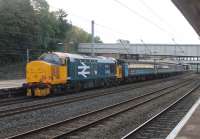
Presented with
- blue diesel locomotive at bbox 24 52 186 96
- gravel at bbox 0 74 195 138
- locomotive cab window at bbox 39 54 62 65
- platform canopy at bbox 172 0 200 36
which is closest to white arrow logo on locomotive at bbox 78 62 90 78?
blue diesel locomotive at bbox 24 52 186 96

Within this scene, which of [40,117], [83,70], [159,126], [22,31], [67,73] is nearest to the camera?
[159,126]

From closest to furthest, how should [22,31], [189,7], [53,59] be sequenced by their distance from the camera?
1. [189,7]
2. [53,59]
3. [22,31]

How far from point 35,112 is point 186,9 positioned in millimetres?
9127

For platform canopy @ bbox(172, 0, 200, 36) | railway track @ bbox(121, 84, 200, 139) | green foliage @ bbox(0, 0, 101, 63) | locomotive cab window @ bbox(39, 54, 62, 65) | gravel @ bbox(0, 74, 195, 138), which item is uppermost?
green foliage @ bbox(0, 0, 101, 63)

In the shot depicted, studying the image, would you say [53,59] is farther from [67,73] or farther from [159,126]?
[159,126]

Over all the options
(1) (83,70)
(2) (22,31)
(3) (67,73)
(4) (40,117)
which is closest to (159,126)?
(4) (40,117)

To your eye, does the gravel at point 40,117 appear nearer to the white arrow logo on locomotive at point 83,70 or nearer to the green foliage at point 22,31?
the white arrow logo on locomotive at point 83,70

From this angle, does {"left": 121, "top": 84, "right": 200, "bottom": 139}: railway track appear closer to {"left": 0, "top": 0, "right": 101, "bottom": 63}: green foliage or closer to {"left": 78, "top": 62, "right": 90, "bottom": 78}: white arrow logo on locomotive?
{"left": 78, "top": 62, "right": 90, "bottom": 78}: white arrow logo on locomotive

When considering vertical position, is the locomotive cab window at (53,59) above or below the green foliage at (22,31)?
below

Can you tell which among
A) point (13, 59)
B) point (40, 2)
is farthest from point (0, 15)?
point (40, 2)

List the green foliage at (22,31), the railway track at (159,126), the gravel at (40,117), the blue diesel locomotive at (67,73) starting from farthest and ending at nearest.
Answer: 1. the green foliage at (22,31)
2. the blue diesel locomotive at (67,73)
3. the gravel at (40,117)
4. the railway track at (159,126)

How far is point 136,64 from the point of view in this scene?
52.4 metres

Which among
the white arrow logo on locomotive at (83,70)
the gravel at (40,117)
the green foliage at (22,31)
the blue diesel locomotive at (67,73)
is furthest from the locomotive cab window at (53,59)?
the green foliage at (22,31)

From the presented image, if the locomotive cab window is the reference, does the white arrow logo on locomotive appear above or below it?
below
